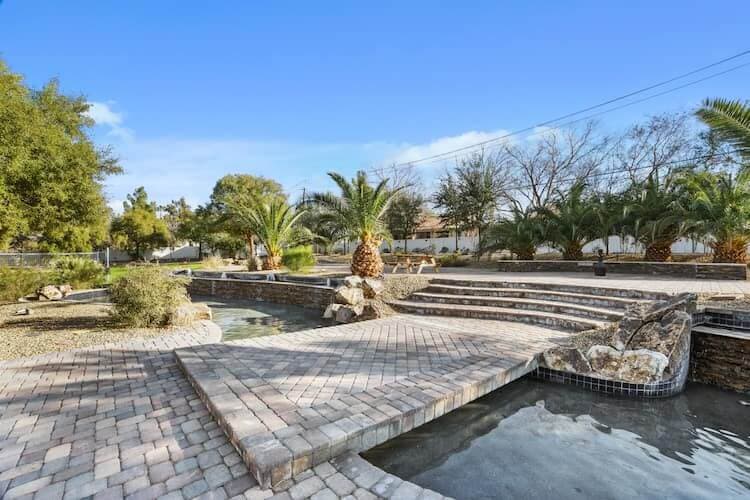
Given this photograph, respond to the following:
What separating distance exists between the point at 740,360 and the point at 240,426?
603 centimetres

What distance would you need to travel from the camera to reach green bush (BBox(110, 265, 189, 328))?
6.98 meters

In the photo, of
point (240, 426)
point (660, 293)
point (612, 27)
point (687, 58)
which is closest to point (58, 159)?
point (240, 426)

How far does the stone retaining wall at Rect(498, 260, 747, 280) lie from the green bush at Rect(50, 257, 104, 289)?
54.4 feet

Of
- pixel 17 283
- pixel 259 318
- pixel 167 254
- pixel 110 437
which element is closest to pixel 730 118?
pixel 110 437

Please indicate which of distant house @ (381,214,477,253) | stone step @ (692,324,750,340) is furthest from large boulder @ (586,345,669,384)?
distant house @ (381,214,477,253)

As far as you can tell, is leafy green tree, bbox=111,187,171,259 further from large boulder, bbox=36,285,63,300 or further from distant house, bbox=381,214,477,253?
large boulder, bbox=36,285,63,300

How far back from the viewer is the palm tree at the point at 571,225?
44.8 feet

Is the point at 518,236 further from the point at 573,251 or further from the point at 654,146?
the point at 654,146

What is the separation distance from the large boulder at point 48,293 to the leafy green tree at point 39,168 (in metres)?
2.24

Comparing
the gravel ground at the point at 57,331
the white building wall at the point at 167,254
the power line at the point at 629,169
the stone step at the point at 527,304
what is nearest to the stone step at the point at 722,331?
the stone step at the point at 527,304

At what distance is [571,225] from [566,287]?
6.77 metres

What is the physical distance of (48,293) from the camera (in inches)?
430

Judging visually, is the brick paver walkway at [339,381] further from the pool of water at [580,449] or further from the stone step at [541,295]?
the stone step at [541,295]

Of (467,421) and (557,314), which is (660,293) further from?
(467,421)
